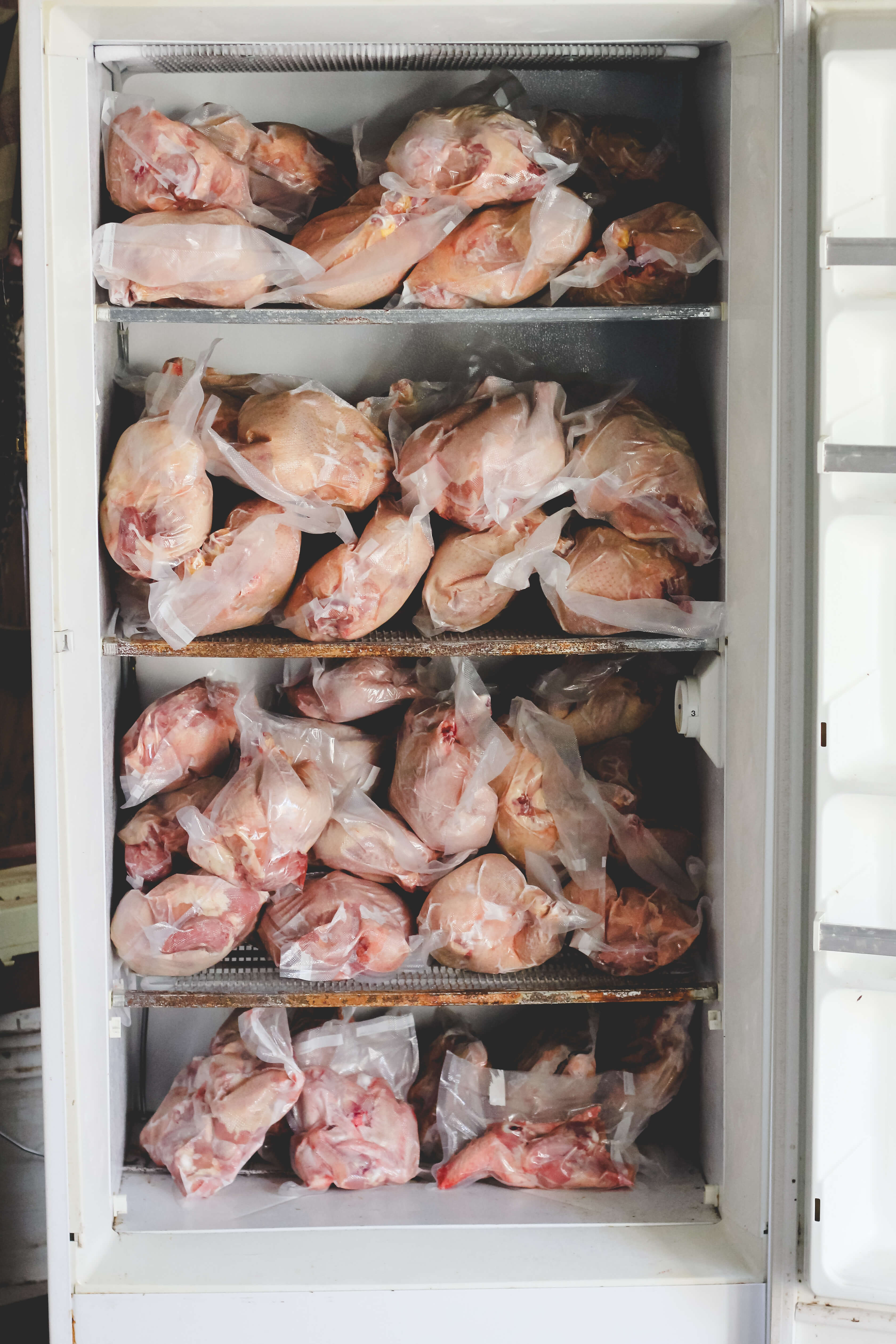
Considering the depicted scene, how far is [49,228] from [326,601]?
0.59 metres

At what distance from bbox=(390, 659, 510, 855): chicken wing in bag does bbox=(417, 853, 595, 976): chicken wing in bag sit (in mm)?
64

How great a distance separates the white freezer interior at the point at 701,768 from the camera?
4.03ft

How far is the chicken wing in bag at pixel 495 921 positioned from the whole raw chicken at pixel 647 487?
0.56 metres

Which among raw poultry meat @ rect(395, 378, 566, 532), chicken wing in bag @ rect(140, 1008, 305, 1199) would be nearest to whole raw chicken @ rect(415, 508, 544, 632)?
raw poultry meat @ rect(395, 378, 566, 532)

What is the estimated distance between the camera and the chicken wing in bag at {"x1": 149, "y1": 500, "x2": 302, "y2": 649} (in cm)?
133

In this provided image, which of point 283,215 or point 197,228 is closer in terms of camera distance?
point 197,228

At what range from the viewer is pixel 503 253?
Answer: 1.35 metres

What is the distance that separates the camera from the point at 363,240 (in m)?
1.33

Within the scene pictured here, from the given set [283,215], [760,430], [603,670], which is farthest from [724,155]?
[603,670]

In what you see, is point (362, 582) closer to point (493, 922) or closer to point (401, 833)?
point (401, 833)

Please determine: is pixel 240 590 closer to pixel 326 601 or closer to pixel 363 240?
pixel 326 601

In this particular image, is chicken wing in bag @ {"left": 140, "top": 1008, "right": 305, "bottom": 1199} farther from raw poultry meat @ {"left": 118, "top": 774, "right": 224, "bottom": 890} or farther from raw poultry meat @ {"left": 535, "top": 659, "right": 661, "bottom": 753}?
raw poultry meat @ {"left": 535, "top": 659, "right": 661, "bottom": 753}

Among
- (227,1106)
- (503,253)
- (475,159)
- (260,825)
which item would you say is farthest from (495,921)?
(475,159)

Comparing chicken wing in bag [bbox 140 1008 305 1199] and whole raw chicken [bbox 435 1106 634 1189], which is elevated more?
chicken wing in bag [bbox 140 1008 305 1199]
